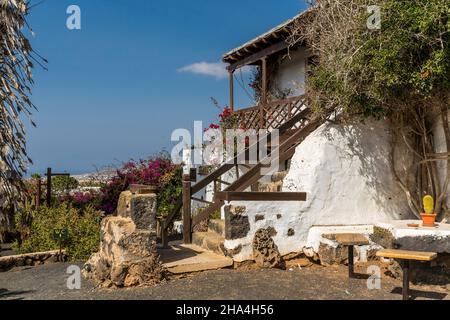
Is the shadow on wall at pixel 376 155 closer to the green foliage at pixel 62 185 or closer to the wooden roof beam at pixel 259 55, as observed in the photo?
the wooden roof beam at pixel 259 55

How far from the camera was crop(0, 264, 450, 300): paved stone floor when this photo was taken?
563 centimetres

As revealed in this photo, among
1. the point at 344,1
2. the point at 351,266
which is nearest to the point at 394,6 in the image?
the point at 344,1

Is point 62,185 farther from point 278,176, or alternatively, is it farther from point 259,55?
point 278,176

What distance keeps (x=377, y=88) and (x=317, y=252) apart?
2806 mm

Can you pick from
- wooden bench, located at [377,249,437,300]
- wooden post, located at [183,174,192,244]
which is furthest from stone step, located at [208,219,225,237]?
wooden bench, located at [377,249,437,300]

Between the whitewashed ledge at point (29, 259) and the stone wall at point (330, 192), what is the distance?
395 cm

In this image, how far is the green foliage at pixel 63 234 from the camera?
8.98 metres

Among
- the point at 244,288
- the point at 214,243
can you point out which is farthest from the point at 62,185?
the point at 244,288

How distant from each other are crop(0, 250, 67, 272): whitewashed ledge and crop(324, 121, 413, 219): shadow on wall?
5849 millimetres

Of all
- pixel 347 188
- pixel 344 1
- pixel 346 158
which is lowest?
pixel 347 188

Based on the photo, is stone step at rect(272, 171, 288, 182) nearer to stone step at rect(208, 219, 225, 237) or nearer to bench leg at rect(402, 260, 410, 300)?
stone step at rect(208, 219, 225, 237)

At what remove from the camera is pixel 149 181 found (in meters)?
12.7

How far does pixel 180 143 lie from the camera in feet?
43.8
